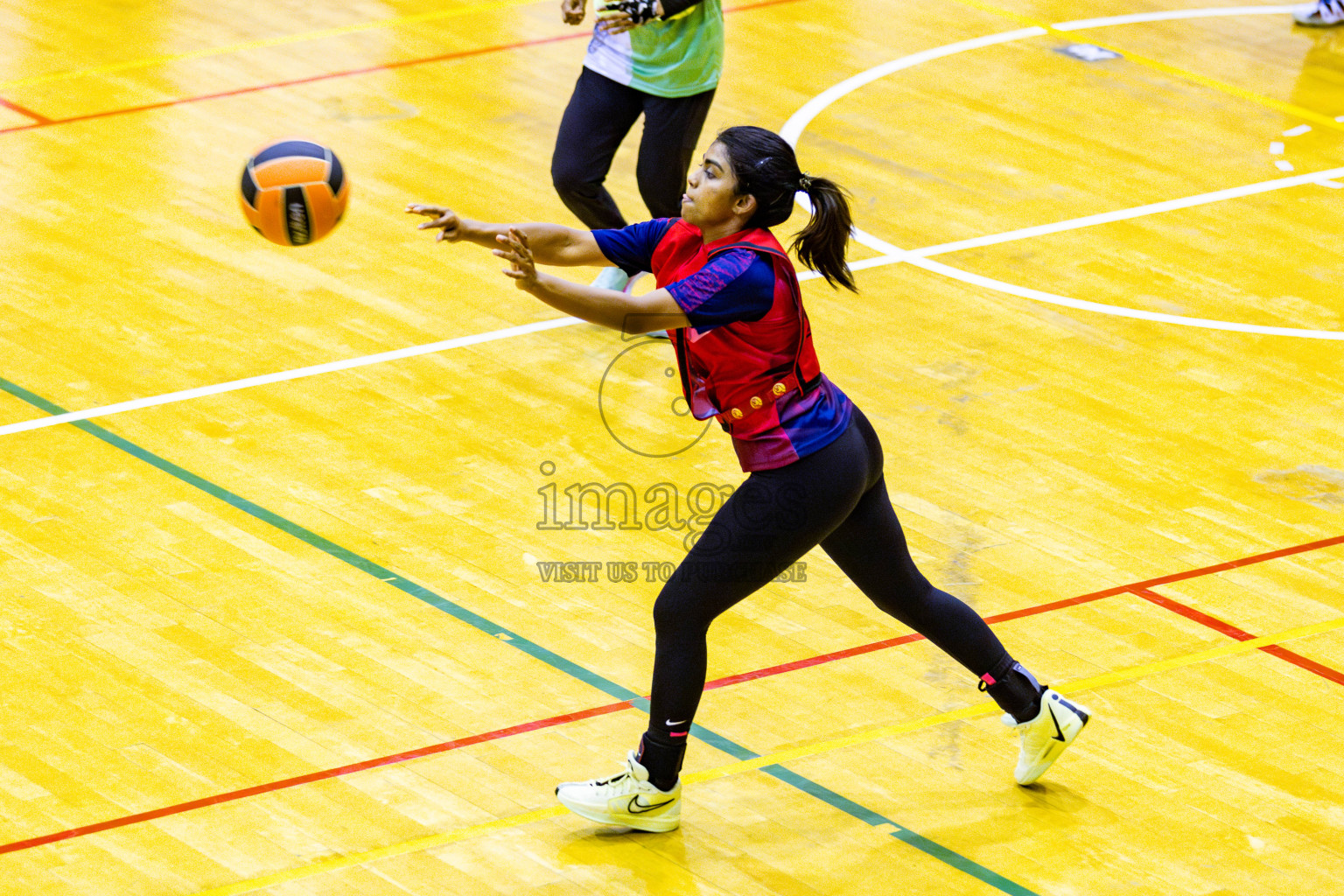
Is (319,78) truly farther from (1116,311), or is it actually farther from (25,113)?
(1116,311)

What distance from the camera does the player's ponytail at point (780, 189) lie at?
5652mm

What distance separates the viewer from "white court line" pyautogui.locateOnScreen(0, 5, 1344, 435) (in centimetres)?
880

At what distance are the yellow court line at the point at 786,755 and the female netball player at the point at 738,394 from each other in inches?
13.3

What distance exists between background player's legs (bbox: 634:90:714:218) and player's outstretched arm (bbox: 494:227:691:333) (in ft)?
13.0

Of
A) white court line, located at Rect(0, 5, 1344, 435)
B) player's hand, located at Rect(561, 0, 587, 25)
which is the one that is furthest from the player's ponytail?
white court line, located at Rect(0, 5, 1344, 435)

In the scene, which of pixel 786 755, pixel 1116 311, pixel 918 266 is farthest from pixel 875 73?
pixel 786 755

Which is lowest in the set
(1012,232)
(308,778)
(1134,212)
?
(308,778)

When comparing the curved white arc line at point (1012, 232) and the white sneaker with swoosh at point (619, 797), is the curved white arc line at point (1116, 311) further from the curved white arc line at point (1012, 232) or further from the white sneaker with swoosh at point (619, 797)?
the white sneaker with swoosh at point (619, 797)

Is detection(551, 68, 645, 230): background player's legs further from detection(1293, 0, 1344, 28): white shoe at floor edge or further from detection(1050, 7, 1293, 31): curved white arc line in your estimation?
detection(1293, 0, 1344, 28): white shoe at floor edge

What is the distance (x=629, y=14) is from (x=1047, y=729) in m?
4.16

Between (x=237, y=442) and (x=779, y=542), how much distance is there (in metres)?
3.46

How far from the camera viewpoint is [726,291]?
5504 mm

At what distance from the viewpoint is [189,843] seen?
19.1 feet

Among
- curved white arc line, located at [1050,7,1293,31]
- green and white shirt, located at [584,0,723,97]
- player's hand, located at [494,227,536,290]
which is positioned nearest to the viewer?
player's hand, located at [494,227,536,290]
